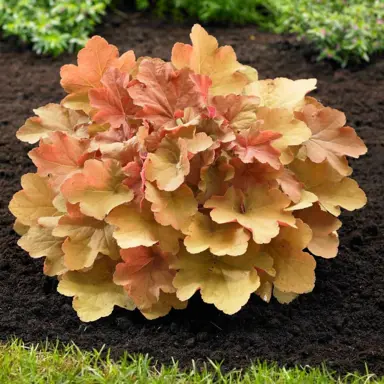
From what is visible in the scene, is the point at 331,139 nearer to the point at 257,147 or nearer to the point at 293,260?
the point at 257,147

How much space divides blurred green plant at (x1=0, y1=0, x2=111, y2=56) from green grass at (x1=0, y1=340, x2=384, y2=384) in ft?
11.7

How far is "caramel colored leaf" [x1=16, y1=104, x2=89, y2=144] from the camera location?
151 inches

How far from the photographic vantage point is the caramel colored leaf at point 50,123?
3.84 metres

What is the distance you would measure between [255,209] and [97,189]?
640mm

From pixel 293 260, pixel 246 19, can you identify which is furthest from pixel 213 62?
pixel 246 19

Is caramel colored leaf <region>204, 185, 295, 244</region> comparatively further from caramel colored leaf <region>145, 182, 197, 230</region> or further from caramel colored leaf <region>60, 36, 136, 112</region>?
caramel colored leaf <region>60, 36, 136, 112</region>

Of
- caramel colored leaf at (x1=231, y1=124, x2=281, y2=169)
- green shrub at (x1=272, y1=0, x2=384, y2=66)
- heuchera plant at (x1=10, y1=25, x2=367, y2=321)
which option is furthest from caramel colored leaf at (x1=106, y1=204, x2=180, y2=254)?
green shrub at (x1=272, y1=0, x2=384, y2=66)

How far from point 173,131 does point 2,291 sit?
1.14 metres

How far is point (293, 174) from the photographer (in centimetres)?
357

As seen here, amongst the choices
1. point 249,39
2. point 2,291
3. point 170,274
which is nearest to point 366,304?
point 170,274

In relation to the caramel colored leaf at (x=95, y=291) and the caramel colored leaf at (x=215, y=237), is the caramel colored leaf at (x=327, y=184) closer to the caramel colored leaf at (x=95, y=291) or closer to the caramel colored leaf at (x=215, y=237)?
the caramel colored leaf at (x=215, y=237)

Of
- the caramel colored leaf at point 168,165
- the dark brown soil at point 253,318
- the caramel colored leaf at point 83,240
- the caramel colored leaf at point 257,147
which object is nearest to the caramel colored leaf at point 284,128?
the caramel colored leaf at point 257,147

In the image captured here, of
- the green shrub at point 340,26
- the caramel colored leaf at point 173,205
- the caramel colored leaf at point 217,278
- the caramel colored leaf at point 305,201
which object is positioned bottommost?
the green shrub at point 340,26

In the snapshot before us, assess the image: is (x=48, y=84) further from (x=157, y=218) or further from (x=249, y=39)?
(x=157, y=218)
